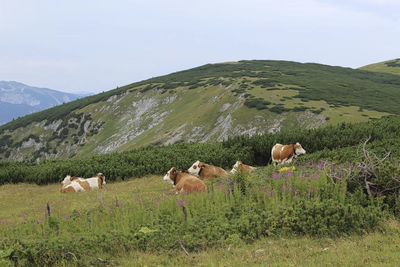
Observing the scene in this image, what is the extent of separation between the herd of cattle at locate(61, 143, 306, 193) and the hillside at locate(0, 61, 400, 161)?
32706mm

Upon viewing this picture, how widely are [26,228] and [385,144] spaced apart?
42.4ft

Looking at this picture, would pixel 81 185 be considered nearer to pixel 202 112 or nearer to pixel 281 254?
→ pixel 281 254

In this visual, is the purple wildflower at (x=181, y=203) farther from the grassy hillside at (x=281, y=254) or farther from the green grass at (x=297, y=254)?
the green grass at (x=297, y=254)

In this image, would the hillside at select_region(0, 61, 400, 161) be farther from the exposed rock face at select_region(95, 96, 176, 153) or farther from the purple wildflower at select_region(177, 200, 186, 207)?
the purple wildflower at select_region(177, 200, 186, 207)

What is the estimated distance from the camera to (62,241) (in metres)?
6.51

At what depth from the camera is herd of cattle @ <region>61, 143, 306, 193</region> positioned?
1062 centimetres

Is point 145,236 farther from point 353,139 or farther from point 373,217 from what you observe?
point 353,139

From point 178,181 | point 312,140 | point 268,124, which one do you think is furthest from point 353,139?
point 268,124

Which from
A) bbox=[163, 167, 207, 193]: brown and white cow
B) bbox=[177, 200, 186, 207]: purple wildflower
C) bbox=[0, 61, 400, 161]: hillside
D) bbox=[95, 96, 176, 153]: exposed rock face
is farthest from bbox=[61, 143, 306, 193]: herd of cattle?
bbox=[95, 96, 176, 153]: exposed rock face

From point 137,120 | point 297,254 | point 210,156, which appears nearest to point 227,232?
point 297,254

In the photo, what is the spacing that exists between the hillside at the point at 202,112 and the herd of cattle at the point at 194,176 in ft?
107

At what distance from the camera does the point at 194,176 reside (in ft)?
37.6

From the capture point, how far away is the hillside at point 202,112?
181 ft

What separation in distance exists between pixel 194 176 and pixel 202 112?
6106 cm
